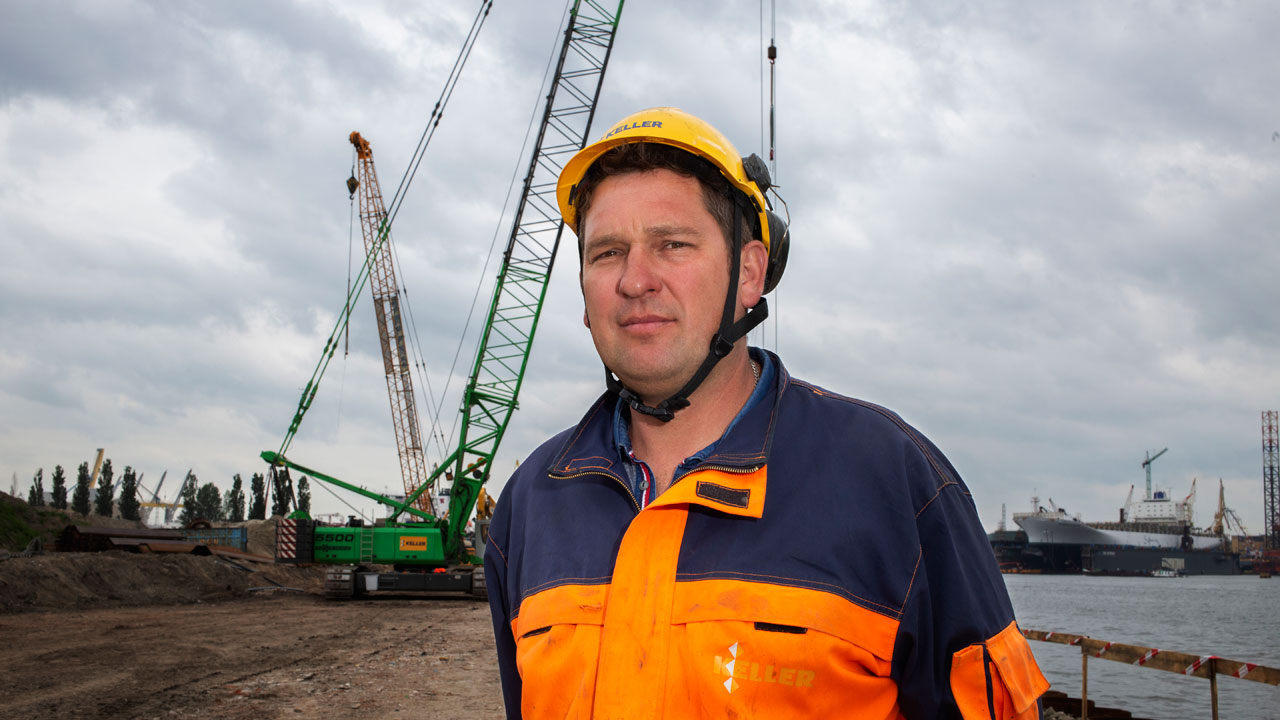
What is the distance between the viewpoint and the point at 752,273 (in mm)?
2172

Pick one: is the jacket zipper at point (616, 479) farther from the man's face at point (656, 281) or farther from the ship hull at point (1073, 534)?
the ship hull at point (1073, 534)

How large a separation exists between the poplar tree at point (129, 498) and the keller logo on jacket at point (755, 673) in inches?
3658

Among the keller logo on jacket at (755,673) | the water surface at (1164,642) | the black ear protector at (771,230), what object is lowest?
the water surface at (1164,642)

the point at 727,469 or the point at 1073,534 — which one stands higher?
the point at 727,469

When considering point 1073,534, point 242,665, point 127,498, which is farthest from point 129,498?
point 1073,534

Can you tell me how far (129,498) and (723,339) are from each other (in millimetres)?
98243

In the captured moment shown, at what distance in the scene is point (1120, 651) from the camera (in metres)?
7.85

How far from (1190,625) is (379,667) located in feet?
168

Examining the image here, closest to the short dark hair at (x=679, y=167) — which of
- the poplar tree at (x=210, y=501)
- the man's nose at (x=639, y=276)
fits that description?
the man's nose at (x=639, y=276)

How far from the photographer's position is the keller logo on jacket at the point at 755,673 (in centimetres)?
161

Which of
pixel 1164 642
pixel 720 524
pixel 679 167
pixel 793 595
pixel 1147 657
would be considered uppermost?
pixel 679 167

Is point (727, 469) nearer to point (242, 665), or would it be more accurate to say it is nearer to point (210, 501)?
point (242, 665)

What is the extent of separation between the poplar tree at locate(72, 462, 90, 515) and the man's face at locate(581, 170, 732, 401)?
8394 centimetres

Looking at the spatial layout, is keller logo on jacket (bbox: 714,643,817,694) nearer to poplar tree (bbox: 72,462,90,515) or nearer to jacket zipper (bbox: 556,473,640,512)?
jacket zipper (bbox: 556,473,640,512)
